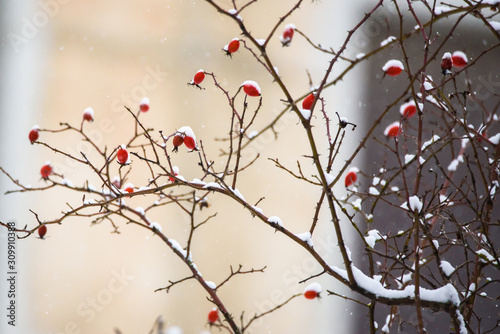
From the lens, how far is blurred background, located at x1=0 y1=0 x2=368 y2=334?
1.95m

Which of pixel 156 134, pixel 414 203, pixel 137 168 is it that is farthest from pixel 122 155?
pixel 156 134

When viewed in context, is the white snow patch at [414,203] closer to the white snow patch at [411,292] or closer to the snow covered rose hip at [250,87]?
the white snow patch at [411,292]

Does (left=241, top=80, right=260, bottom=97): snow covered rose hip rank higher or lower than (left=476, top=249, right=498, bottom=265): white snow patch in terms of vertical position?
higher

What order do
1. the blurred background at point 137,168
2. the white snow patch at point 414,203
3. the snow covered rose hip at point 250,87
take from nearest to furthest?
the white snow patch at point 414,203 → the snow covered rose hip at point 250,87 → the blurred background at point 137,168

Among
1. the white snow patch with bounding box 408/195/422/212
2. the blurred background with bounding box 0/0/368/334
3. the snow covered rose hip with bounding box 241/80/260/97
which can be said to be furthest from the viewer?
the blurred background with bounding box 0/0/368/334

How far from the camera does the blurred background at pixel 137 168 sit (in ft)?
6.40

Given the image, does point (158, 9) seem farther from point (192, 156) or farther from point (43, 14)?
point (192, 156)

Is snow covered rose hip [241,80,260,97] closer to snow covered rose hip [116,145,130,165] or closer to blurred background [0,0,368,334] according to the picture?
snow covered rose hip [116,145,130,165]

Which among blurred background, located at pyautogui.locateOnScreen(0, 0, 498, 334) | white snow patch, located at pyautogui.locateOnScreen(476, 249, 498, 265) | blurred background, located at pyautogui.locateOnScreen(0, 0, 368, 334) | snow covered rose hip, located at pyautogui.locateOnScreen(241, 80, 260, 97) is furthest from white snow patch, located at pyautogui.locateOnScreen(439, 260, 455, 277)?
blurred background, located at pyautogui.locateOnScreen(0, 0, 368, 334)

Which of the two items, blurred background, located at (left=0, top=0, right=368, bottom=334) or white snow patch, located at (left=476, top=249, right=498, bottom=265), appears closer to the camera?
white snow patch, located at (left=476, top=249, right=498, bottom=265)

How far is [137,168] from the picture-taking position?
2.10m

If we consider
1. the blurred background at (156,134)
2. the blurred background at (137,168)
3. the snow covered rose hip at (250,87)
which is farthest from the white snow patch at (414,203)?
the blurred background at (137,168)

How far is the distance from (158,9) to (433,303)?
6.12 feet

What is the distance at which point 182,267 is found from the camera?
218 cm
